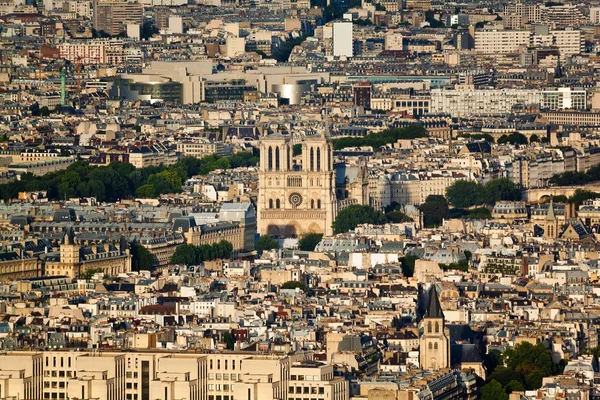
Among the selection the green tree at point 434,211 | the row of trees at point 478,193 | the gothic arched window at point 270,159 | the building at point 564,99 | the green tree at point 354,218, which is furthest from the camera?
the building at point 564,99

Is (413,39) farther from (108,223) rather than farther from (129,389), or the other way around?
(129,389)

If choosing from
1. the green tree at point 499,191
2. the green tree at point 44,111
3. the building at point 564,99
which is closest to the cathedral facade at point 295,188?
the green tree at point 499,191

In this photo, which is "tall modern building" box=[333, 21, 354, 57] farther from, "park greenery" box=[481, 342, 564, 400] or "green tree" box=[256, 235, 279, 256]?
"park greenery" box=[481, 342, 564, 400]

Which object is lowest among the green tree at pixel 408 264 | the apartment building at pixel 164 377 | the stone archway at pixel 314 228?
the stone archway at pixel 314 228

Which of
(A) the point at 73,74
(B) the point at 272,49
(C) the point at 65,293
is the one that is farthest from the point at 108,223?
(B) the point at 272,49

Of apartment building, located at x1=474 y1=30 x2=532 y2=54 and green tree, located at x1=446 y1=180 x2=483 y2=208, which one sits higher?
green tree, located at x1=446 y1=180 x2=483 y2=208


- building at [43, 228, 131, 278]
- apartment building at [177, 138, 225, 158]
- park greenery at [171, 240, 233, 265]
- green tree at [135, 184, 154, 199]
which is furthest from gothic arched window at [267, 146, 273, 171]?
apartment building at [177, 138, 225, 158]

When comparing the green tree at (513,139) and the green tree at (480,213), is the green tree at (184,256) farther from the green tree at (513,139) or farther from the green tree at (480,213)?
the green tree at (513,139)
